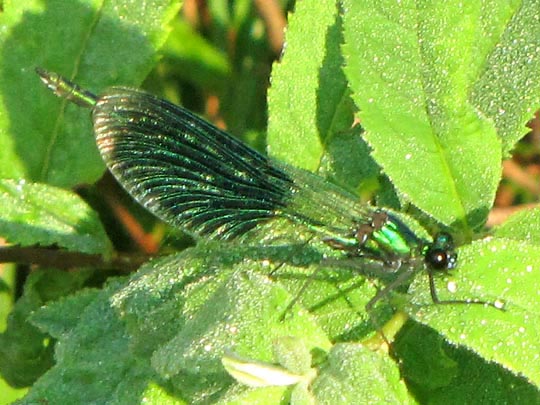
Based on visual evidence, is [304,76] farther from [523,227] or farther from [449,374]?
[449,374]

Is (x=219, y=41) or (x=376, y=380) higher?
(x=219, y=41)

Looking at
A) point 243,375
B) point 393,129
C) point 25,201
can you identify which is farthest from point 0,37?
point 243,375

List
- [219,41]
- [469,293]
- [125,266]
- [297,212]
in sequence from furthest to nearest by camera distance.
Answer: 1. [219,41]
2. [125,266]
3. [297,212]
4. [469,293]

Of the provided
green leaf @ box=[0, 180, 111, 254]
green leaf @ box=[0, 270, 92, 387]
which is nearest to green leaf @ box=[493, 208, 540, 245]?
green leaf @ box=[0, 180, 111, 254]

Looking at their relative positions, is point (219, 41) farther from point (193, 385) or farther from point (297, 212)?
point (193, 385)

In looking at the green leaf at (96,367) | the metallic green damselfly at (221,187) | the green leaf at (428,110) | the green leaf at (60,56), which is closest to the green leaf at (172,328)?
the green leaf at (96,367)

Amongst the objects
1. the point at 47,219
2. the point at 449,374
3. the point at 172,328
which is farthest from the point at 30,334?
the point at 449,374

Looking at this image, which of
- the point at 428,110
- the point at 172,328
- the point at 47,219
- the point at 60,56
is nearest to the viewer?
the point at 172,328
